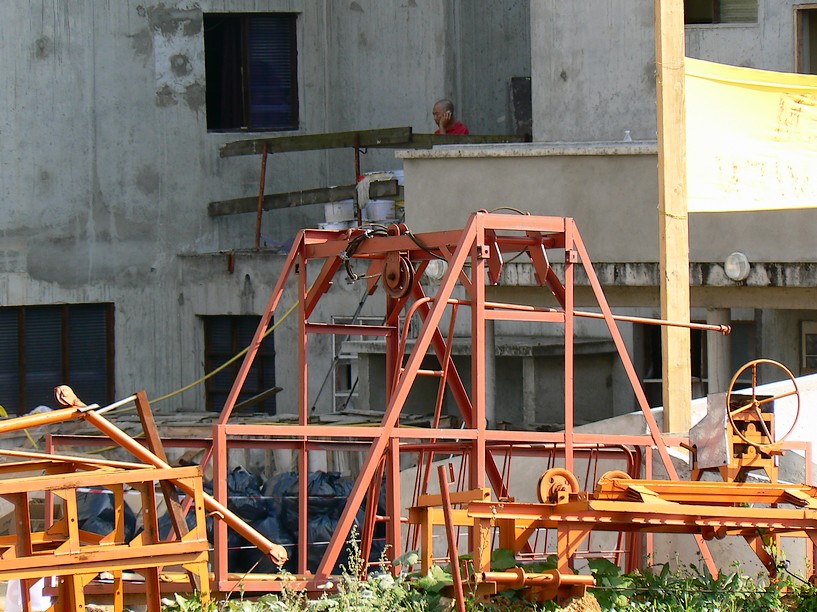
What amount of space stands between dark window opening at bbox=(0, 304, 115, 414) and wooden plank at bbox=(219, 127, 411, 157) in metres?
3.33

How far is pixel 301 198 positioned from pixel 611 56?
16.9 feet

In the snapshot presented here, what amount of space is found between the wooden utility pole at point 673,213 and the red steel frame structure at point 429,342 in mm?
641

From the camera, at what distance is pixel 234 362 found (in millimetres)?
21281

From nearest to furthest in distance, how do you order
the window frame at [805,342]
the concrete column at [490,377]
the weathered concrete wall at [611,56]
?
the concrete column at [490,377] → the window frame at [805,342] → the weathered concrete wall at [611,56]

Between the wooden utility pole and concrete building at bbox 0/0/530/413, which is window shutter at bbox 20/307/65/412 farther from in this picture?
the wooden utility pole

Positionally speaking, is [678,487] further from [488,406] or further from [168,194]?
[168,194]

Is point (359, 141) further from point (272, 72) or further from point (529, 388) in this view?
point (529, 388)

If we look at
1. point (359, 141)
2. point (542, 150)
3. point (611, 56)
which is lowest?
point (542, 150)

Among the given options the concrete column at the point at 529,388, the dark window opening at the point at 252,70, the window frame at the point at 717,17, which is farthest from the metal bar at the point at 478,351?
the dark window opening at the point at 252,70

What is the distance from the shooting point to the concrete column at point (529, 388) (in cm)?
1786

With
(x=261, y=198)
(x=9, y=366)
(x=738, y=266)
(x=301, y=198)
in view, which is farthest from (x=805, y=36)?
(x=9, y=366)

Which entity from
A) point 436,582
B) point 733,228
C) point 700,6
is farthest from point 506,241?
point 700,6

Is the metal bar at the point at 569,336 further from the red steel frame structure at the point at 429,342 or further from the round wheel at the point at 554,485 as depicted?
the round wheel at the point at 554,485

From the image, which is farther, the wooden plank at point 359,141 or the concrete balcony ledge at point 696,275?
the wooden plank at point 359,141
